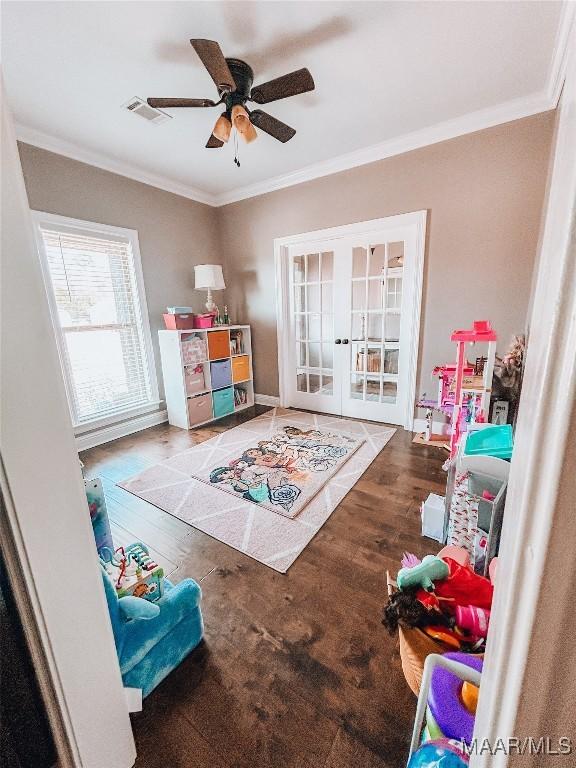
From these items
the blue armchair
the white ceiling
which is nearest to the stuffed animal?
the blue armchair

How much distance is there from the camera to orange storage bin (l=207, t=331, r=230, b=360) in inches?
140

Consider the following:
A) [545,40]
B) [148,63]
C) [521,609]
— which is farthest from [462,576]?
[148,63]

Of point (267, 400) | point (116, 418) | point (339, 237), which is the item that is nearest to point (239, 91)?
point (339, 237)

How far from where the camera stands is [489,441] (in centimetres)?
147

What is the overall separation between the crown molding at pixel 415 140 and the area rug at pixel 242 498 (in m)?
2.63

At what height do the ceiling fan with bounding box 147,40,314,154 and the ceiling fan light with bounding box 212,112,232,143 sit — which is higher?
the ceiling fan with bounding box 147,40,314,154

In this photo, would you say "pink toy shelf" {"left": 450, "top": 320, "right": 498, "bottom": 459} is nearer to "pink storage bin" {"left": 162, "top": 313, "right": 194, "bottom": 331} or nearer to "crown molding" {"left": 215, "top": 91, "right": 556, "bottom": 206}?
"crown molding" {"left": 215, "top": 91, "right": 556, "bottom": 206}

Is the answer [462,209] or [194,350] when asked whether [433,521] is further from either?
[194,350]

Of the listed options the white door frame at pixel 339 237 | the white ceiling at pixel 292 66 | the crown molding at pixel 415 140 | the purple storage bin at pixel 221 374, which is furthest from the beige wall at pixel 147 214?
the white door frame at pixel 339 237

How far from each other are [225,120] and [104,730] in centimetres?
268

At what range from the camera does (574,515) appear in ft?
0.83

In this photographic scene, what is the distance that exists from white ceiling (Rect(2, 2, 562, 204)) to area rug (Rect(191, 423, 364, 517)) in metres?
2.66

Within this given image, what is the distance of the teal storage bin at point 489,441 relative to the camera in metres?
1.38

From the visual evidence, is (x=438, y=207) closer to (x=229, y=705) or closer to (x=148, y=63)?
(x=148, y=63)
